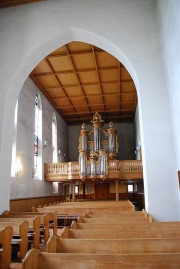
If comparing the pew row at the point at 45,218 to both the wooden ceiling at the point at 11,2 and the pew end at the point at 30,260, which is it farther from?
the wooden ceiling at the point at 11,2

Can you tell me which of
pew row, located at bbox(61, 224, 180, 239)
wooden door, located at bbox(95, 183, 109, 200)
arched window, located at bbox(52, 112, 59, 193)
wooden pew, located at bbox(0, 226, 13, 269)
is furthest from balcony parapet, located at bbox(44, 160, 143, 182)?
pew row, located at bbox(61, 224, 180, 239)

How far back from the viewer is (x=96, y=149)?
53.0 ft

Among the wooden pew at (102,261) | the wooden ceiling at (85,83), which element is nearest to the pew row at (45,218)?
the wooden pew at (102,261)

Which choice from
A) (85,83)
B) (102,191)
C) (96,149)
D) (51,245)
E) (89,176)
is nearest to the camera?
(51,245)

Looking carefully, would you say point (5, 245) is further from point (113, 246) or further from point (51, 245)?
point (113, 246)

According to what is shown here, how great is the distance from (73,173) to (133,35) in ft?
29.7

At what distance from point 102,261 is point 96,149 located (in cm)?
1422

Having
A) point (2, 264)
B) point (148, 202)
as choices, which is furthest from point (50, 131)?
point (2, 264)

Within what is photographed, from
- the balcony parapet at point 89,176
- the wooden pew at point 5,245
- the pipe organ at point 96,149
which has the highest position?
the pipe organ at point 96,149

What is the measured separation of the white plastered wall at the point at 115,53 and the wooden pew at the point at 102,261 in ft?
11.4

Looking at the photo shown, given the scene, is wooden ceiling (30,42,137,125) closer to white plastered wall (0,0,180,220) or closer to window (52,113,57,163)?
window (52,113,57,163)

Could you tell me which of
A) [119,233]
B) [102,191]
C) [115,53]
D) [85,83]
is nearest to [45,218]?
[119,233]

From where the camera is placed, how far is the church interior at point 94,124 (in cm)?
260

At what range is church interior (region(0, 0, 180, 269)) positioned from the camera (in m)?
2.60
